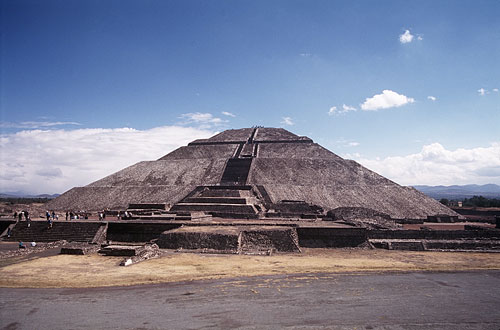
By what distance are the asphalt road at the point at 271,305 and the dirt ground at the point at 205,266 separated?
0.84 m

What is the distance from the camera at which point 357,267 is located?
46.2 feet

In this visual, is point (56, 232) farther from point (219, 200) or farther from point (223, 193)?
point (223, 193)

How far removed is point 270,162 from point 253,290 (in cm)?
4022

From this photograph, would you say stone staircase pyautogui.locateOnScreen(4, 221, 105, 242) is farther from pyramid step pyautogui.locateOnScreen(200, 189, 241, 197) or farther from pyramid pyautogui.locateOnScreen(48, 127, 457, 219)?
pyramid step pyautogui.locateOnScreen(200, 189, 241, 197)

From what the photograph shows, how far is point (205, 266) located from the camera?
560 inches

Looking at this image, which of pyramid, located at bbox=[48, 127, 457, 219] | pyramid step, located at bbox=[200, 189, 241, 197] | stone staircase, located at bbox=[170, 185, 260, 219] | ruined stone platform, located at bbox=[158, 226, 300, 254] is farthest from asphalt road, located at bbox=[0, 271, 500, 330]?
pyramid step, located at bbox=[200, 189, 241, 197]

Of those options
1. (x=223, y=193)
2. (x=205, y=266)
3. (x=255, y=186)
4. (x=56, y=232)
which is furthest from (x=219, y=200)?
(x=205, y=266)

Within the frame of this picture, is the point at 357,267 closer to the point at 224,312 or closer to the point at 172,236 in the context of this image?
the point at 224,312

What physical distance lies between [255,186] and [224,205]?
10001 mm

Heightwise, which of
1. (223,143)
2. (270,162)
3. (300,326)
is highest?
(223,143)

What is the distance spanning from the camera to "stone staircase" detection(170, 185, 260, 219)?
94.5 feet

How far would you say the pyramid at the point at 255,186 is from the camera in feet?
111

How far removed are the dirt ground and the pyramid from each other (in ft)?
38.3

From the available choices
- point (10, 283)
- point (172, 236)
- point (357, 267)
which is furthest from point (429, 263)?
point (10, 283)
